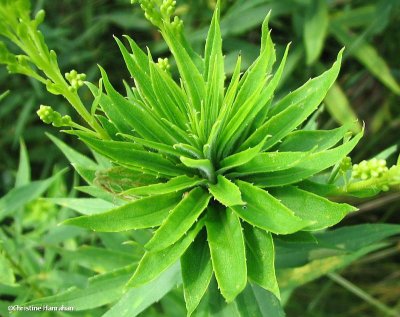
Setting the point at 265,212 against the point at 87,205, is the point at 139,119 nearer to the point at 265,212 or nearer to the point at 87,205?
the point at 265,212

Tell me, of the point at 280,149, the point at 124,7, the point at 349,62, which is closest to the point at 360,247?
the point at 280,149

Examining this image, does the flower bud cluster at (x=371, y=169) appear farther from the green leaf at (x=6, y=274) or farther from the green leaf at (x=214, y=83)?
the green leaf at (x=6, y=274)

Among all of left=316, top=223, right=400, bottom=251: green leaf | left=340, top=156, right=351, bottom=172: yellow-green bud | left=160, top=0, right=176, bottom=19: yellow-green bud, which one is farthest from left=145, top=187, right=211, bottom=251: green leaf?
left=316, top=223, right=400, bottom=251: green leaf

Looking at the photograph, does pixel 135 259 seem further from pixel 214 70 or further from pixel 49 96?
pixel 49 96

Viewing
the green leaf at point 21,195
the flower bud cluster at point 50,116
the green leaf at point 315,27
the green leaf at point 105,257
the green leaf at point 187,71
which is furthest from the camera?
the green leaf at point 315,27

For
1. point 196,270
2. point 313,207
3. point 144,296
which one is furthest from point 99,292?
point 313,207

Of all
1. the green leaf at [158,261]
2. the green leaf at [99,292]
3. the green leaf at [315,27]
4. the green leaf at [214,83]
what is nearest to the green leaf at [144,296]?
the green leaf at [99,292]
